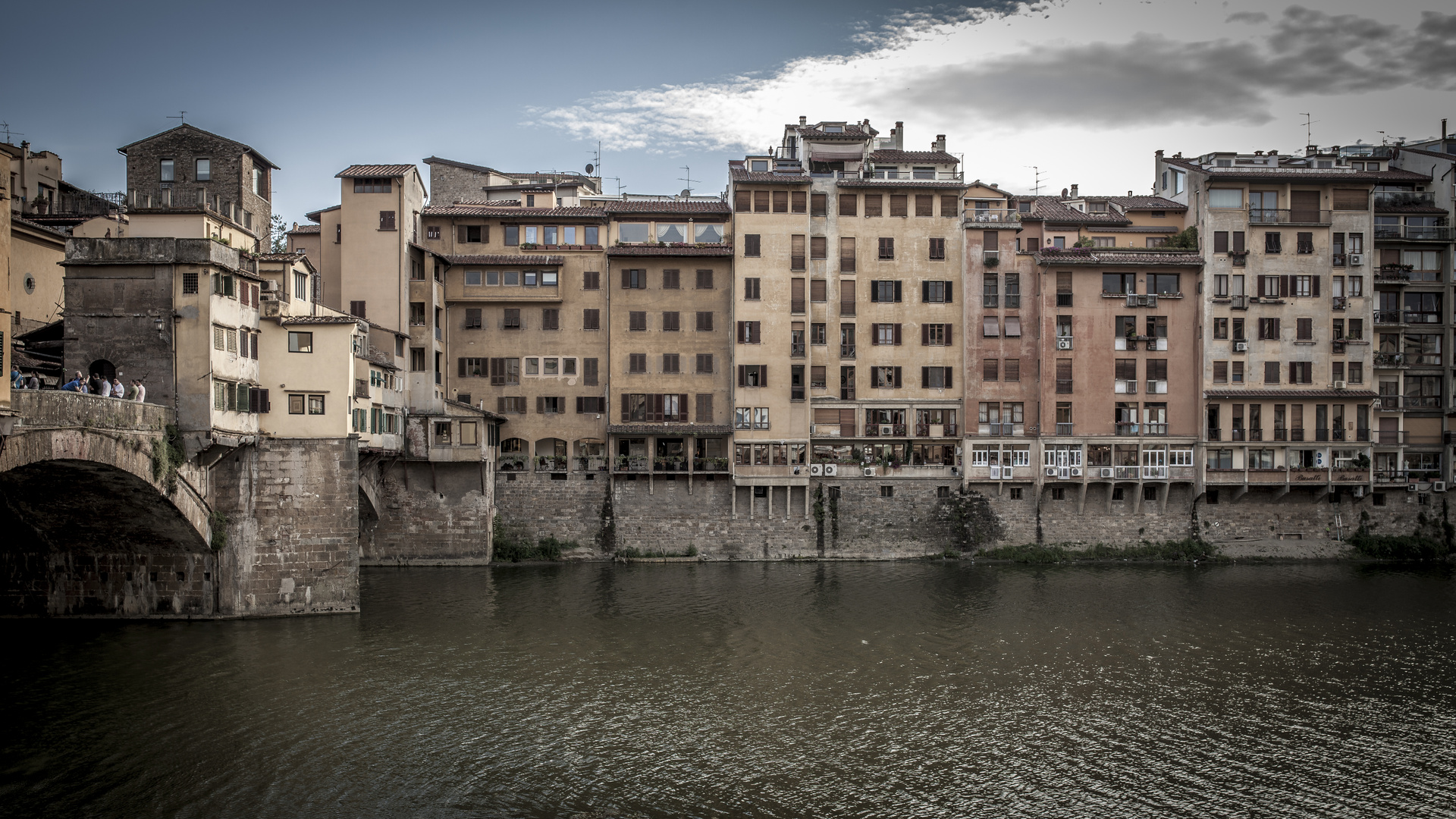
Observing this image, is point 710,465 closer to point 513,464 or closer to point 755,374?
point 755,374

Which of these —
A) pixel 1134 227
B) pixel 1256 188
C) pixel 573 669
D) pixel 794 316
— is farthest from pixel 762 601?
pixel 1256 188

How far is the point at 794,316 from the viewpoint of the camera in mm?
60312

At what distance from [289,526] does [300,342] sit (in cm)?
754

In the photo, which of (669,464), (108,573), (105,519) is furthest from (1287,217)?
(108,573)

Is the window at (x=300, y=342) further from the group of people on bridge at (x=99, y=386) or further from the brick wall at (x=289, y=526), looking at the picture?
the group of people on bridge at (x=99, y=386)

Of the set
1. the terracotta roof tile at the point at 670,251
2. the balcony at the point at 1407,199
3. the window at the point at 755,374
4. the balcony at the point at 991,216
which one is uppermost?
the balcony at the point at 1407,199

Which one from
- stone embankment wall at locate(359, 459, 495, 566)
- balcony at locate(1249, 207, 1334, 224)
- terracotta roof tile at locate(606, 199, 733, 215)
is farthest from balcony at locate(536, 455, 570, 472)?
balcony at locate(1249, 207, 1334, 224)

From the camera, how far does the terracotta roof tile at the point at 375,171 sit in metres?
56.3

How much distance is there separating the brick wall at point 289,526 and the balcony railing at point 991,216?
3772cm

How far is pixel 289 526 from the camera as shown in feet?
133

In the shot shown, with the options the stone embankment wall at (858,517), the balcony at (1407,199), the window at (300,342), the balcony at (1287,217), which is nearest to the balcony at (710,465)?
the stone embankment wall at (858,517)

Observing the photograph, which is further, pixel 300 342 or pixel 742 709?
pixel 300 342

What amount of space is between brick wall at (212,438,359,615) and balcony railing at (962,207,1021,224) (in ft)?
124

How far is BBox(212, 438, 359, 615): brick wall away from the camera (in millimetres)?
40094
